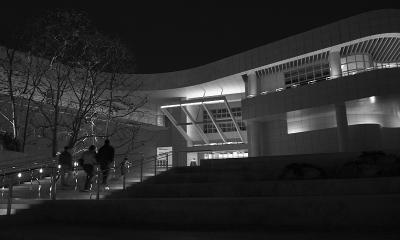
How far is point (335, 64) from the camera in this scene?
75.6ft

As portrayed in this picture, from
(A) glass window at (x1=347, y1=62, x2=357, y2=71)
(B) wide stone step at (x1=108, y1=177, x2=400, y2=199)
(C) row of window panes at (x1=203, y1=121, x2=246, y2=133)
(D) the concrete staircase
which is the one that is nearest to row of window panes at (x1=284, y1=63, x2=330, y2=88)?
(A) glass window at (x1=347, y1=62, x2=357, y2=71)

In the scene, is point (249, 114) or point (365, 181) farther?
point (249, 114)

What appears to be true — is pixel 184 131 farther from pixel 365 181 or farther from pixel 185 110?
pixel 365 181

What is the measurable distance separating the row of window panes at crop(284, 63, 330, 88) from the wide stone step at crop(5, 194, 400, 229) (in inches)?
748

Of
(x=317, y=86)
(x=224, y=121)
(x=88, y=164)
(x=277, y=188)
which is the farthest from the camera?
(x=224, y=121)

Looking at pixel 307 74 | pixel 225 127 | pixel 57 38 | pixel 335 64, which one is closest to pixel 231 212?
pixel 57 38

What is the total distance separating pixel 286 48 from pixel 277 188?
1751cm

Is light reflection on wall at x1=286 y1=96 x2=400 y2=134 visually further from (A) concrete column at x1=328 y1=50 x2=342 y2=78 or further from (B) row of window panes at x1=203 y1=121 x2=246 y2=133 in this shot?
(B) row of window panes at x1=203 y1=121 x2=246 y2=133

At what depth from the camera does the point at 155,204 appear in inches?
299

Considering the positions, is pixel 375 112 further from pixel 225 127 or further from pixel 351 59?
pixel 225 127

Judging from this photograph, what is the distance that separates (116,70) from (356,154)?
47.3 ft

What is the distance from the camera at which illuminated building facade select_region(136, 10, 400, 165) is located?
21.2 metres

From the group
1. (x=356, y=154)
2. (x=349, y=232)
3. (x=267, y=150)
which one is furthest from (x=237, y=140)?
(x=349, y=232)

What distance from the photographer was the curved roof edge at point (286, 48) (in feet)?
70.5
